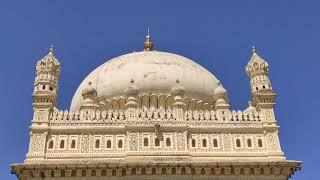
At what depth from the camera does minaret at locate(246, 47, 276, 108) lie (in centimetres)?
1964

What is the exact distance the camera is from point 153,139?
61.5 feet

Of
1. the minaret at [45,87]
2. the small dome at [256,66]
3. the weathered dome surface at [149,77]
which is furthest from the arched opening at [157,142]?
the small dome at [256,66]

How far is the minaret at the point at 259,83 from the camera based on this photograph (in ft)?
64.4

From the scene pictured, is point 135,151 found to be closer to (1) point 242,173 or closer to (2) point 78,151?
(2) point 78,151

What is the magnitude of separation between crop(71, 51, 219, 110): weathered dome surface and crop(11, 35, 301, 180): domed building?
1299 millimetres

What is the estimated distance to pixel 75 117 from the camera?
19.4m

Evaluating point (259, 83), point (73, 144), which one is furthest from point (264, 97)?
point (73, 144)

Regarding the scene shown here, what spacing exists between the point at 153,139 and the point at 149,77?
4.58m

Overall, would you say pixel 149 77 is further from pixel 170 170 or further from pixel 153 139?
pixel 170 170

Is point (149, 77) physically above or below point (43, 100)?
above

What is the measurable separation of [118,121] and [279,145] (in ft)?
20.6

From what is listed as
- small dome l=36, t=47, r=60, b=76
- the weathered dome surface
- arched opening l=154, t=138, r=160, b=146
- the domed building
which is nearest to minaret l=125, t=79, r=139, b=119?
the domed building

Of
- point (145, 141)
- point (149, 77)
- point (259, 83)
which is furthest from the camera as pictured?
point (149, 77)

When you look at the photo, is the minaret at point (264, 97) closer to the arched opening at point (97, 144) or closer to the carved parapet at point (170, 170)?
the carved parapet at point (170, 170)
